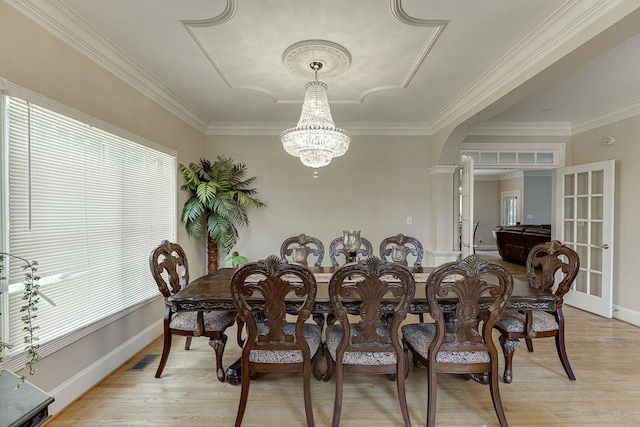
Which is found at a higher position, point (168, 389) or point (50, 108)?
point (50, 108)

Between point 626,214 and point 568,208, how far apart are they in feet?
2.13

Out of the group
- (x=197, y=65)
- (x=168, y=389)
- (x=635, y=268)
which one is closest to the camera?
(x=168, y=389)

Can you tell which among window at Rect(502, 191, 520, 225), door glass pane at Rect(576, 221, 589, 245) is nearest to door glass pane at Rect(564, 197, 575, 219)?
door glass pane at Rect(576, 221, 589, 245)

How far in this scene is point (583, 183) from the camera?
4.02m

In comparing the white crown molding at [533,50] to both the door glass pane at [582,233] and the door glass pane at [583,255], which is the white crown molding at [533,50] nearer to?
the door glass pane at [582,233]

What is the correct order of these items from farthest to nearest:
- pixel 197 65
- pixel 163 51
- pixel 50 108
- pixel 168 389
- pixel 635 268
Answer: pixel 635 268, pixel 197 65, pixel 163 51, pixel 168 389, pixel 50 108

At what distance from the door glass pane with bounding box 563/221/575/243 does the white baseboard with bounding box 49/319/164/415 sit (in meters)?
5.41

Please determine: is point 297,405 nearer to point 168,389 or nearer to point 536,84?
point 168,389

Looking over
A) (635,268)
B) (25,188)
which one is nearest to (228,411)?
(25,188)

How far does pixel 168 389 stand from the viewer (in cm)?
221

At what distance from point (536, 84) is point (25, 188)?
3680 mm

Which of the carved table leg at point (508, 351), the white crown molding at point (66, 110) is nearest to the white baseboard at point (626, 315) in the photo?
the carved table leg at point (508, 351)

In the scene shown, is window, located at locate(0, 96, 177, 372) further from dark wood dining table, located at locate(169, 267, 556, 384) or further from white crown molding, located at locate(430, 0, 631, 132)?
white crown molding, located at locate(430, 0, 631, 132)

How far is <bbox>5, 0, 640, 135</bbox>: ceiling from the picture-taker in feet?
6.09
